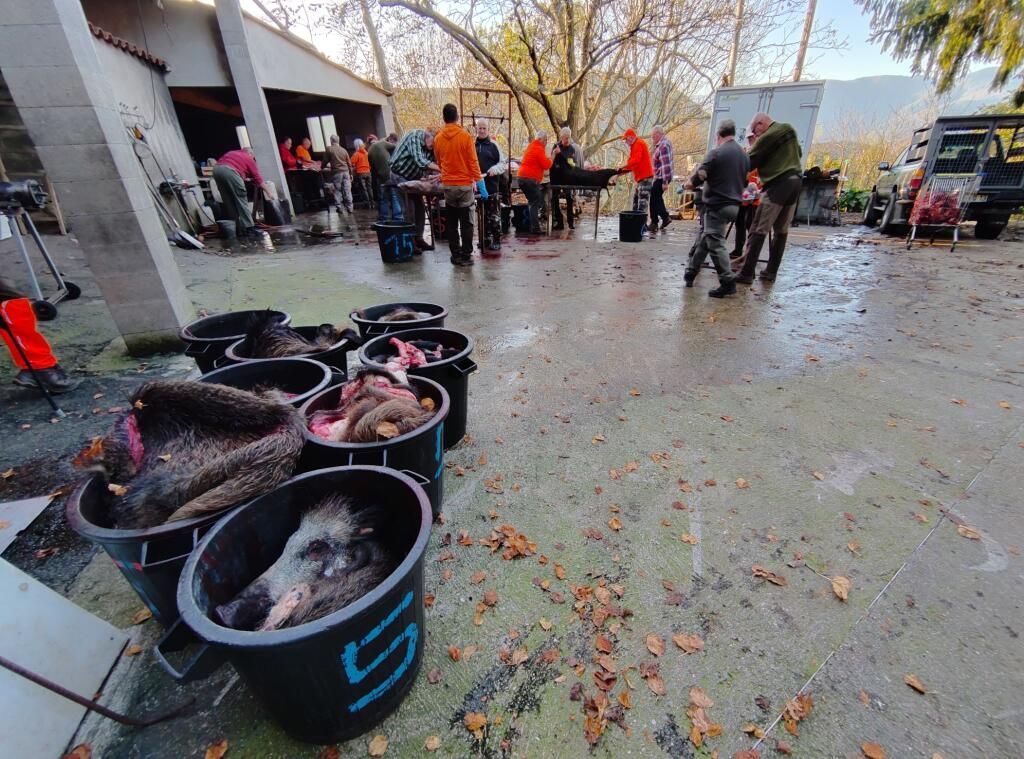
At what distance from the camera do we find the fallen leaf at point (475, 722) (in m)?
1.40

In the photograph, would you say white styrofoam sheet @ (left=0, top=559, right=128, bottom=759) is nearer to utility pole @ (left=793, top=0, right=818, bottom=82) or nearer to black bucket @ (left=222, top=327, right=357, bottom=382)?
black bucket @ (left=222, top=327, right=357, bottom=382)

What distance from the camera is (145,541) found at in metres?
1.32

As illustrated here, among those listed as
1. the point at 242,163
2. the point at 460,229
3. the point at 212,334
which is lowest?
the point at 212,334

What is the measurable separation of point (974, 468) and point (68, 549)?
474 cm

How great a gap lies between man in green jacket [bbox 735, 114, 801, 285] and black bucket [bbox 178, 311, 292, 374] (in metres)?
5.88

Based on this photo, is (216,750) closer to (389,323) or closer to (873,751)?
(873,751)

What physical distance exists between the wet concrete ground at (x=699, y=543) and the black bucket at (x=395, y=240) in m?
2.93

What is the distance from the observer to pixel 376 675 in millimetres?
1310

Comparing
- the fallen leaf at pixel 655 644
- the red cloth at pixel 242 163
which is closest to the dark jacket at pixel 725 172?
the fallen leaf at pixel 655 644

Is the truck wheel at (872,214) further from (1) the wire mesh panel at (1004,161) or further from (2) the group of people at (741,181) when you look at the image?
(2) the group of people at (741,181)

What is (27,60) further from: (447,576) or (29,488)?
(447,576)

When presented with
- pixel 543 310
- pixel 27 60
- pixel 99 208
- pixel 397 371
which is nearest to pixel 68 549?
pixel 397 371

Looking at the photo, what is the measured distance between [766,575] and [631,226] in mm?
9115

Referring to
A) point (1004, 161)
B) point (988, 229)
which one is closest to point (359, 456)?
point (1004, 161)
